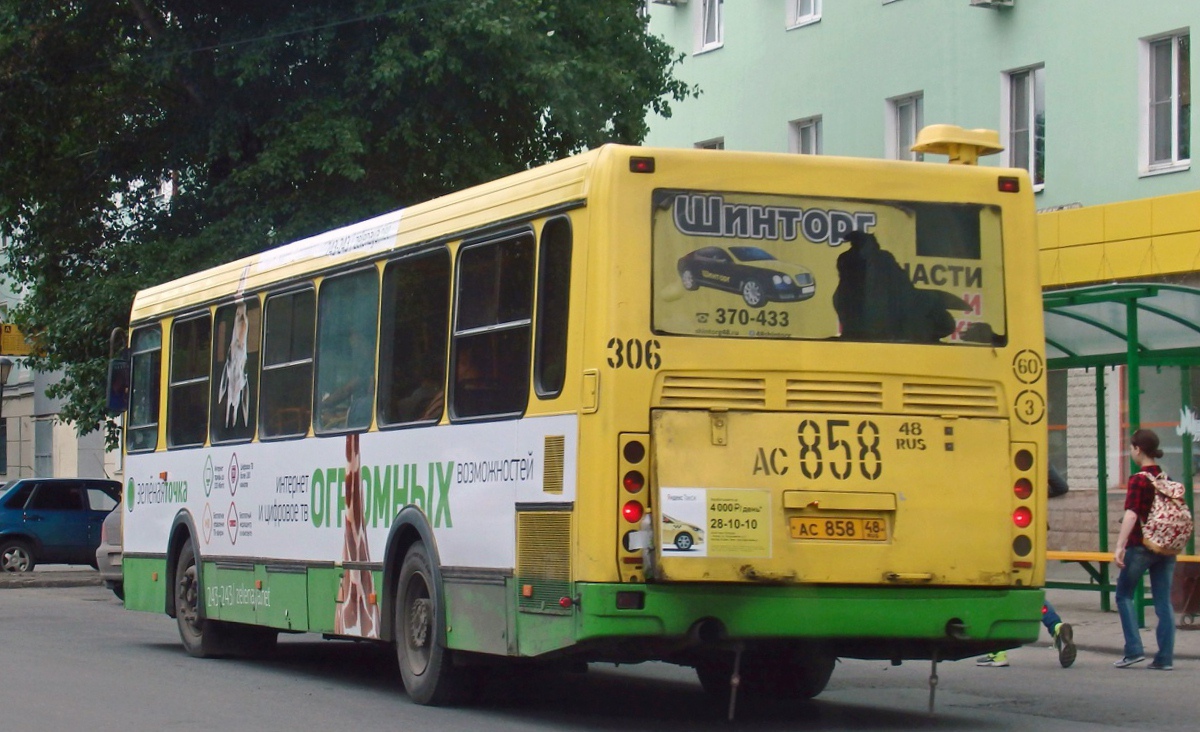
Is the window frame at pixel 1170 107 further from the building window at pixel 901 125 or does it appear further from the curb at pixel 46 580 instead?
the curb at pixel 46 580

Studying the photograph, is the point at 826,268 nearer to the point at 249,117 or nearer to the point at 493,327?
the point at 493,327

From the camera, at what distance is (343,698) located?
12.1 metres

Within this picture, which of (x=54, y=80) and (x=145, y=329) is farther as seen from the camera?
(x=54, y=80)

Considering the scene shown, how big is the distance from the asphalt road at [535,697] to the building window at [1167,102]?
1029 centimetres

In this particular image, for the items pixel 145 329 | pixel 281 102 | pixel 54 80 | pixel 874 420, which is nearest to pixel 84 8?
pixel 54 80

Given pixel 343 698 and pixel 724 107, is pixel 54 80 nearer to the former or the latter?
pixel 724 107

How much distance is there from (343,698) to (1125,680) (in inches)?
203

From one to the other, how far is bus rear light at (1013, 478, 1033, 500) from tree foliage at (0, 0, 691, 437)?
15.1m

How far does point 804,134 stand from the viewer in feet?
108

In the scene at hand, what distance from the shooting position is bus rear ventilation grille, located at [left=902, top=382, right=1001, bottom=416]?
388 inches

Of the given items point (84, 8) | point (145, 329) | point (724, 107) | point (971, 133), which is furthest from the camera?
point (724, 107)

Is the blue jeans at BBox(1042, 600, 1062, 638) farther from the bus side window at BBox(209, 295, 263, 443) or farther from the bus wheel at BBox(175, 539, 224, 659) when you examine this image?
the bus wheel at BBox(175, 539, 224, 659)

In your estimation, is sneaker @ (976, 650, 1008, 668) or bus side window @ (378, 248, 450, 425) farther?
sneaker @ (976, 650, 1008, 668)

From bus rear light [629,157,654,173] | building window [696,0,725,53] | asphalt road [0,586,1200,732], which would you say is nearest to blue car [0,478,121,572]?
building window [696,0,725,53]
